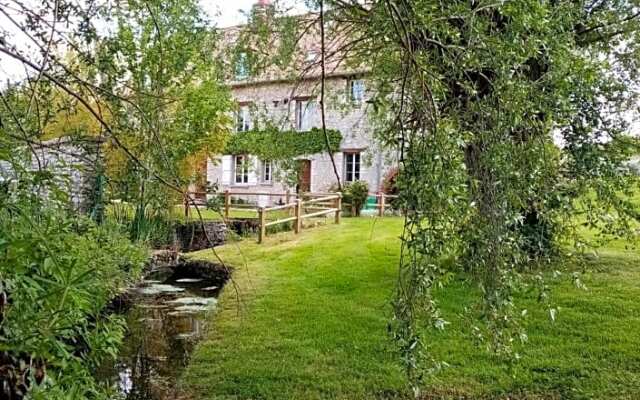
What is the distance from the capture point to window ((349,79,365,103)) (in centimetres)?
684

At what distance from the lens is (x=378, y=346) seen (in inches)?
194

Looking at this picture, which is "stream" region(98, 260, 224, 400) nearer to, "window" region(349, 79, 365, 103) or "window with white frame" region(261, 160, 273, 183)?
"window with white frame" region(261, 160, 273, 183)

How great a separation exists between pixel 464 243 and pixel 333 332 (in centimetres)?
324

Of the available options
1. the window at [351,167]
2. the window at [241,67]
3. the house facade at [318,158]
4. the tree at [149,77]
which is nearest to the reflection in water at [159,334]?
the tree at [149,77]

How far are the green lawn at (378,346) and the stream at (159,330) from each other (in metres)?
0.30

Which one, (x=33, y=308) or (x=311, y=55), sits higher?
(x=311, y=55)

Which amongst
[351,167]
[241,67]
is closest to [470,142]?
[241,67]

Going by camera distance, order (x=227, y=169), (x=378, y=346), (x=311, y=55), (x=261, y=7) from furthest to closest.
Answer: (x=227, y=169), (x=311, y=55), (x=261, y=7), (x=378, y=346)

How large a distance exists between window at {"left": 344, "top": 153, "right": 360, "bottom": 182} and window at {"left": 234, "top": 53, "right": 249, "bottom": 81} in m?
11.3

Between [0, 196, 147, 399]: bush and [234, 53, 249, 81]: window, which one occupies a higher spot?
[234, 53, 249, 81]: window

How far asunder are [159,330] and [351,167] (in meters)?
11.9

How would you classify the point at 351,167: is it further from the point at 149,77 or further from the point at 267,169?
the point at 149,77

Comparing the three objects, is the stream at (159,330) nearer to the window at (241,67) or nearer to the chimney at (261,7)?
the window at (241,67)

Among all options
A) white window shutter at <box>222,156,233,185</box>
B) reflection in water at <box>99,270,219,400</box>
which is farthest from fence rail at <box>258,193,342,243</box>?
white window shutter at <box>222,156,233,185</box>
